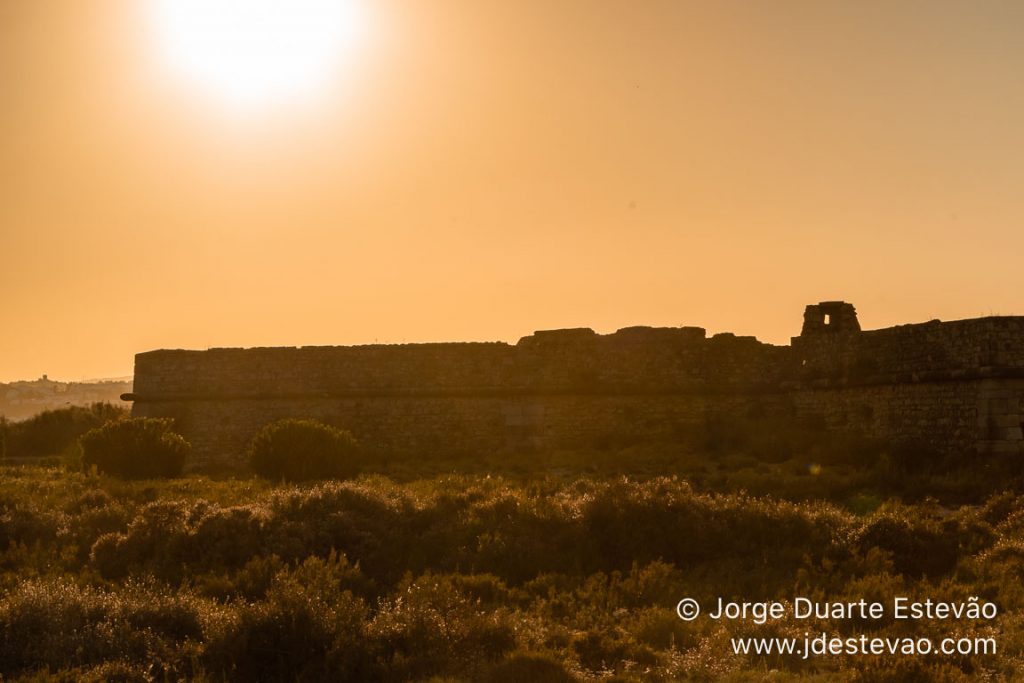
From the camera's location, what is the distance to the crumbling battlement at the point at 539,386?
21.6 metres

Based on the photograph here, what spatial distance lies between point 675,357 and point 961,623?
1466 centimetres

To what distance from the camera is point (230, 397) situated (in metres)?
Result: 25.6

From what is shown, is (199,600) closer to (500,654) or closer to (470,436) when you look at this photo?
(500,654)

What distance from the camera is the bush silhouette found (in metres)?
20.2

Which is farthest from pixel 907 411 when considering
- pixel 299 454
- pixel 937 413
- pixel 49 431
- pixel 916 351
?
pixel 49 431

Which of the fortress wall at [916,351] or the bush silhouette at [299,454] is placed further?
the bush silhouette at [299,454]

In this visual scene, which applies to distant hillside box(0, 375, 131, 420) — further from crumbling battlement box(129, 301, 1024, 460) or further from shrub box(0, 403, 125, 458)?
crumbling battlement box(129, 301, 1024, 460)

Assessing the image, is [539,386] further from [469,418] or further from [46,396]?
[46,396]

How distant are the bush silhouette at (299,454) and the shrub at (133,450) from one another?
2.02m

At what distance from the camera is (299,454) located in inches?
802

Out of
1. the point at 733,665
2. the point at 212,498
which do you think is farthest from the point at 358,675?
the point at 212,498

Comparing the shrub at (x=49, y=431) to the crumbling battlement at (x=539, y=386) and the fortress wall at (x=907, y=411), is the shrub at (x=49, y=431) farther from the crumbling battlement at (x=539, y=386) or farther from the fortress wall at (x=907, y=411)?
the fortress wall at (x=907, y=411)

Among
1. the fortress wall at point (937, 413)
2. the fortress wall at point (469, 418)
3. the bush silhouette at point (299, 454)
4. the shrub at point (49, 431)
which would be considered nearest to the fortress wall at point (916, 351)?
the fortress wall at point (937, 413)

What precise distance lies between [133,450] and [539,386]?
885cm
